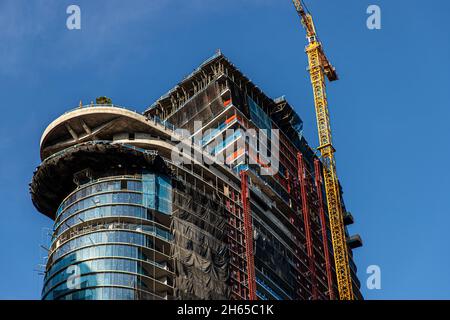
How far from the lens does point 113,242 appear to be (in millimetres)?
117562

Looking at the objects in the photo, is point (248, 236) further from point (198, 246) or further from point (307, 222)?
point (307, 222)

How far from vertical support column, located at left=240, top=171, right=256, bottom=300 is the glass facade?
1863cm

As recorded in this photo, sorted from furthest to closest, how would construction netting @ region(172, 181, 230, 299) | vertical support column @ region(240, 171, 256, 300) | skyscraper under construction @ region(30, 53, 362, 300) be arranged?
1. vertical support column @ region(240, 171, 256, 300)
2. construction netting @ region(172, 181, 230, 299)
3. skyscraper under construction @ region(30, 53, 362, 300)

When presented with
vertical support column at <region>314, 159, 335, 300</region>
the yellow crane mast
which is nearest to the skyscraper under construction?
vertical support column at <region>314, 159, 335, 300</region>

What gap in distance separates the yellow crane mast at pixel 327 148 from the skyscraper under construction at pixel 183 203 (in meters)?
4.88

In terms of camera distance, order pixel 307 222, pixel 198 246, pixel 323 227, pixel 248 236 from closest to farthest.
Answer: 1. pixel 198 246
2. pixel 248 236
3. pixel 307 222
4. pixel 323 227

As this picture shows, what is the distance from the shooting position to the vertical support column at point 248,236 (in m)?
135

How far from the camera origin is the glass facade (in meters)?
113

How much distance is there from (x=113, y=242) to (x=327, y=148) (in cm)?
6940

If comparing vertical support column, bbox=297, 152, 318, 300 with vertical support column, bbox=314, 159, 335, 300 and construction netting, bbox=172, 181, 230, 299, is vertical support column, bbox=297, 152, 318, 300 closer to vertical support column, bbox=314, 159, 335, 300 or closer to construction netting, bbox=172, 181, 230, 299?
vertical support column, bbox=314, 159, 335, 300

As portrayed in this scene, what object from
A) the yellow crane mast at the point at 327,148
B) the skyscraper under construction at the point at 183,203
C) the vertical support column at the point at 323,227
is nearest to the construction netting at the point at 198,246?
the skyscraper under construction at the point at 183,203

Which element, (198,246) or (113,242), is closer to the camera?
(113,242)

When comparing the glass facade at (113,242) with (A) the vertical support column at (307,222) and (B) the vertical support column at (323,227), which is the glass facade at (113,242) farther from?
(B) the vertical support column at (323,227)

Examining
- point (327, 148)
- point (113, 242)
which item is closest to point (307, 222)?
point (327, 148)
